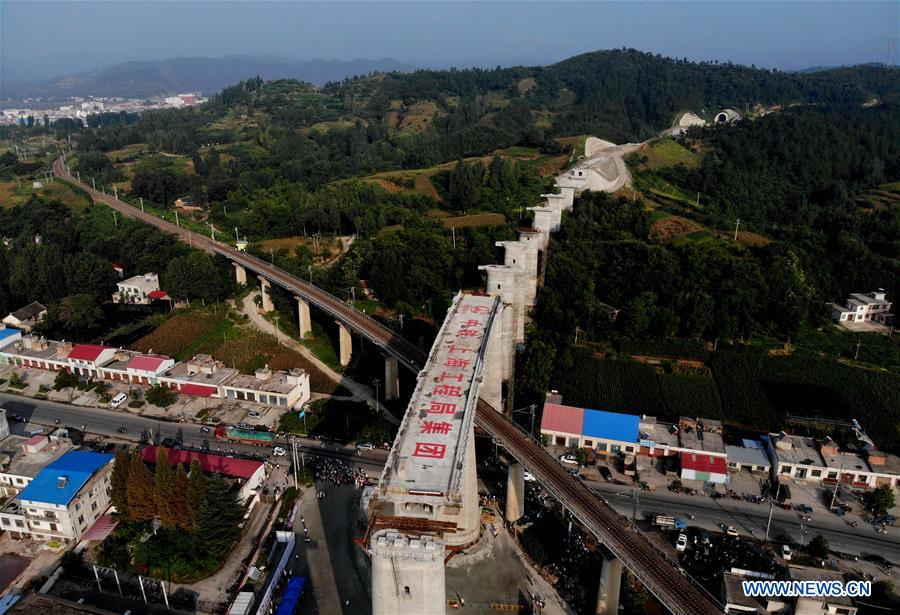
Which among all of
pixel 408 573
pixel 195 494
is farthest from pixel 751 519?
pixel 195 494

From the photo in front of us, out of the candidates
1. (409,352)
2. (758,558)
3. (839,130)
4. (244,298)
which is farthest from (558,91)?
(758,558)

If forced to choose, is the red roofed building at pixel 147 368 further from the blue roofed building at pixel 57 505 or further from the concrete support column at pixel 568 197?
the concrete support column at pixel 568 197

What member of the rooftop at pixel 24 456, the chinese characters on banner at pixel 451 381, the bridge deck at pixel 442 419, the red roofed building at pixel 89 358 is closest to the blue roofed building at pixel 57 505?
the rooftop at pixel 24 456

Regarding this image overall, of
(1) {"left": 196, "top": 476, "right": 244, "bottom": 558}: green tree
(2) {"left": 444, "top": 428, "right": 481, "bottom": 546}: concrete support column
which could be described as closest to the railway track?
(2) {"left": 444, "top": 428, "right": 481, "bottom": 546}: concrete support column

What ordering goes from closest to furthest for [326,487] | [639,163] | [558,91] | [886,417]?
[326,487], [886,417], [639,163], [558,91]

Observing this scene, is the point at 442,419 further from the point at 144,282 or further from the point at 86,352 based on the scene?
the point at 144,282

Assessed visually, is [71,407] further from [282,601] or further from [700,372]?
[700,372]

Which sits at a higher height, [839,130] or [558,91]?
[558,91]
